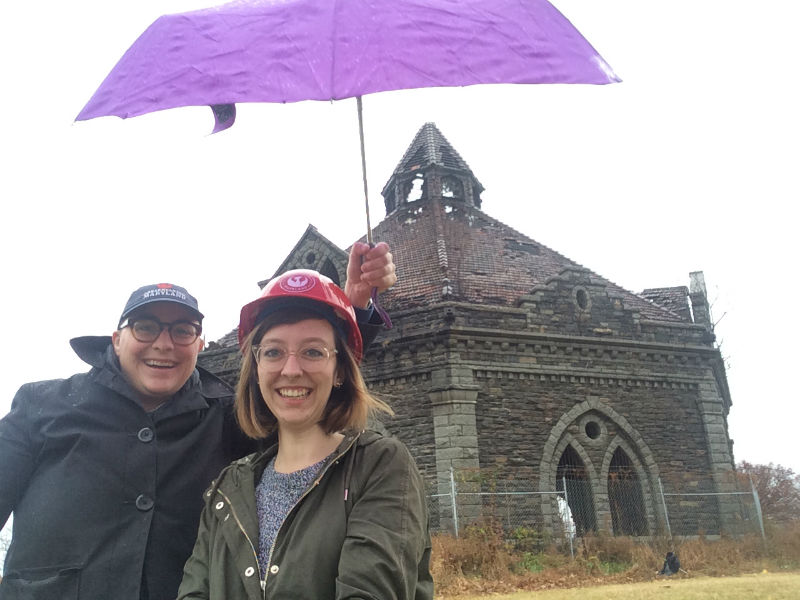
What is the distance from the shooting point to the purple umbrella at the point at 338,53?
249 centimetres

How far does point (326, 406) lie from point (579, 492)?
46.2ft

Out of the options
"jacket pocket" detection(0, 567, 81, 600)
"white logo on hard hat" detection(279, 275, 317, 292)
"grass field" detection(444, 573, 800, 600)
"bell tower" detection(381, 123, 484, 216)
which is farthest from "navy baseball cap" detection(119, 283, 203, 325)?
"bell tower" detection(381, 123, 484, 216)

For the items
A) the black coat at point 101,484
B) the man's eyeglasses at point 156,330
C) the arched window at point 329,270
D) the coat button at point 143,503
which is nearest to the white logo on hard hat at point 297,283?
the man's eyeglasses at point 156,330

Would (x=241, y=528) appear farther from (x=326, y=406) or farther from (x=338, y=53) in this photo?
(x=338, y=53)

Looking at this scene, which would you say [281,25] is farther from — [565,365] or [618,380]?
[618,380]

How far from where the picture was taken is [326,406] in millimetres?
2527

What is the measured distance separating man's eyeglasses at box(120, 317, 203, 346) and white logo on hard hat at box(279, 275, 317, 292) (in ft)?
2.48

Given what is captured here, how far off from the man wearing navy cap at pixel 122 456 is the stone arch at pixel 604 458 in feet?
40.6

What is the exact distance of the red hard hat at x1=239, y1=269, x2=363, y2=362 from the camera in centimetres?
244

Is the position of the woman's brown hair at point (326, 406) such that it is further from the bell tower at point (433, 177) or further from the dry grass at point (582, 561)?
the bell tower at point (433, 177)

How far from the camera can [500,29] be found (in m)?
2.70

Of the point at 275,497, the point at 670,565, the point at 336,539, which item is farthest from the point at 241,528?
the point at 670,565

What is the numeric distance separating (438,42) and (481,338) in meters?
12.4

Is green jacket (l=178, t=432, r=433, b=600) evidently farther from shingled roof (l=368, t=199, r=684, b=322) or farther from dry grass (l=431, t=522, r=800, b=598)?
shingled roof (l=368, t=199, r=684, b=322)
